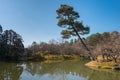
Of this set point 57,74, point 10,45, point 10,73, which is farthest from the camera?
point 10,45

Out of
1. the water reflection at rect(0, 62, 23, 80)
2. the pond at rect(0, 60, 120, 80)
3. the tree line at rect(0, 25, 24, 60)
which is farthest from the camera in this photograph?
the tree line at rect(0, 25, 24, 60)

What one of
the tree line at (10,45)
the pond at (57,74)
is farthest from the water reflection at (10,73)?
the tree line at (10,45)

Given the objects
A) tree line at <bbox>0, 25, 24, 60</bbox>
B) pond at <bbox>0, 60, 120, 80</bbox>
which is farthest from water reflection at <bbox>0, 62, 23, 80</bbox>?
tree line at <bbox>0, 25, 24, 60</bbox>

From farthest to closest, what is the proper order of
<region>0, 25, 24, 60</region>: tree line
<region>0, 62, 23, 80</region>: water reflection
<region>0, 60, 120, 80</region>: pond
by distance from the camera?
1. <region>0, 25, 24, 60</region>: tree line
2. <region>0, 60, 120, 80</region>: pond
3. <region>0, 62, 23, 80</region>: water reflection

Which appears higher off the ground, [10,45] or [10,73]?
[10,45]

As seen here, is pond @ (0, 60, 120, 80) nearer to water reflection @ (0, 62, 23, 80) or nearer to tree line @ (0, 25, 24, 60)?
water reflection @ (0, 62, 23, 80)

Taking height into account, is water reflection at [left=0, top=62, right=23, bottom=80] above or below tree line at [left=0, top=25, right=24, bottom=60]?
below

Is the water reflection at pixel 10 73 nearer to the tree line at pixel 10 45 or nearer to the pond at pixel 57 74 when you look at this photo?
the pond at pixel 57 74

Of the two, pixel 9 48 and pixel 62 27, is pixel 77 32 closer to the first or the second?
pixel 62 27

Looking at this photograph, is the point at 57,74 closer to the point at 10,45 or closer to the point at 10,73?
the point at 10,73

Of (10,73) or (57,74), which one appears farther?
(10,73)

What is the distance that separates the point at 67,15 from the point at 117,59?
400 inches

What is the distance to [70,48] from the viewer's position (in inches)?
2340

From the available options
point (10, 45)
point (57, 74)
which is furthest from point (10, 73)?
point (10, 45)
